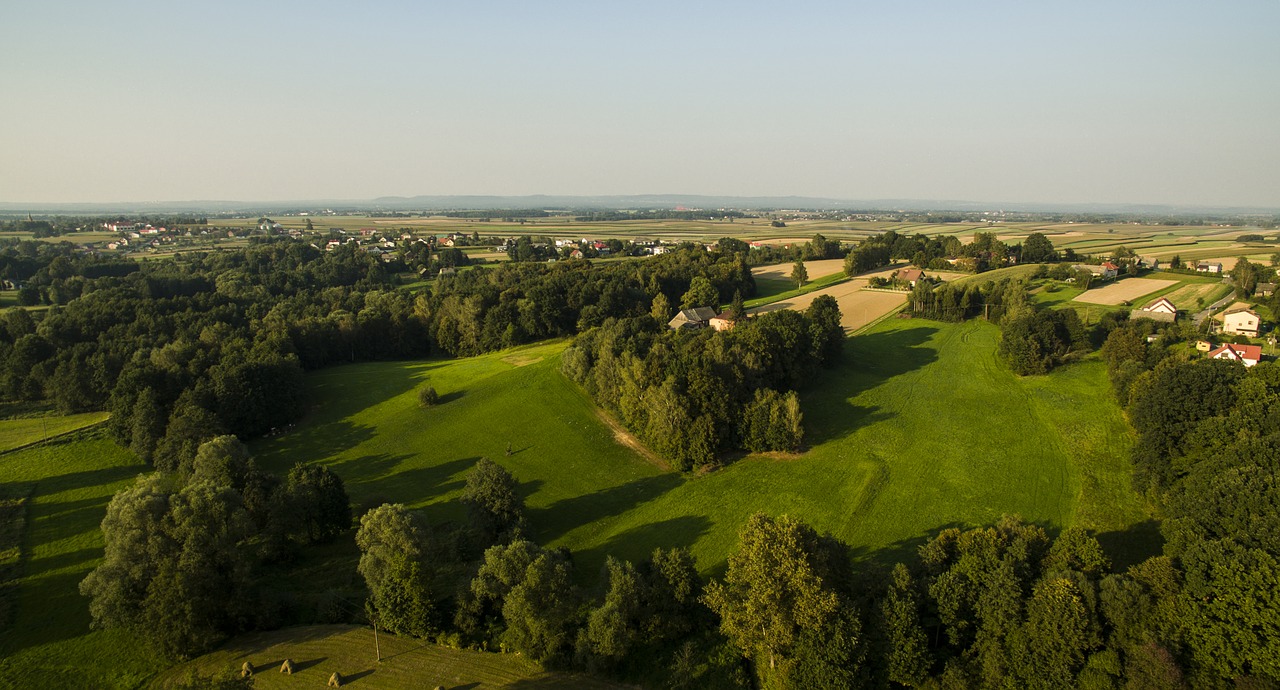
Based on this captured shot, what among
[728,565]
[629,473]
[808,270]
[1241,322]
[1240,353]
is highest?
[808,270]

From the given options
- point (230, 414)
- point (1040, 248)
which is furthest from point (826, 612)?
point (1040, 248)

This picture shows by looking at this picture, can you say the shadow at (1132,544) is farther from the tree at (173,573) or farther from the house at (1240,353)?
the tree at (173,573)

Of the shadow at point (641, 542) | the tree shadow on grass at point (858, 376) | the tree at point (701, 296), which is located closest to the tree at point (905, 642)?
the shadow at point (641, 542)

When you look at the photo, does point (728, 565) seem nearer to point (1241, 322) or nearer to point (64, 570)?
point (64, 570)

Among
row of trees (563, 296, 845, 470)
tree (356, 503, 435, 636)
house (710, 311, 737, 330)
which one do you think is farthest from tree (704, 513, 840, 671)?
house (710, 311, 737, 330)

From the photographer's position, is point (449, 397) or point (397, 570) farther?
point (449, 397)

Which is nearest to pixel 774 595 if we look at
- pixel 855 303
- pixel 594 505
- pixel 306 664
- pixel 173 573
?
pixel 594 505

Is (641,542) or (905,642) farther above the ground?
(905,642)
